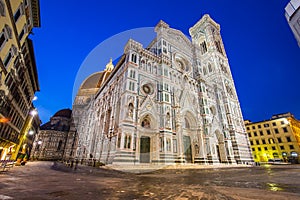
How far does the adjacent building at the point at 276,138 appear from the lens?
120ft

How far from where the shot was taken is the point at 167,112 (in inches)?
706

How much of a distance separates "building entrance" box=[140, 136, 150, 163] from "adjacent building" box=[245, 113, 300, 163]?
132ft

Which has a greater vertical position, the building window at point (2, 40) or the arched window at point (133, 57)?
the arched window at point (133, 57)

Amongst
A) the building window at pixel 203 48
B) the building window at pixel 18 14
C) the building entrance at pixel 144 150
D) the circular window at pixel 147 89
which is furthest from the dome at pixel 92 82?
the building entrance at pixel 144 150

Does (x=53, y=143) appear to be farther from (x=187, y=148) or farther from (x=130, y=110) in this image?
(x=187, y=148)

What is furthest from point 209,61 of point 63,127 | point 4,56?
point 63,127

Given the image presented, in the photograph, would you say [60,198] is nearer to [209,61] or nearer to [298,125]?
[209,61]

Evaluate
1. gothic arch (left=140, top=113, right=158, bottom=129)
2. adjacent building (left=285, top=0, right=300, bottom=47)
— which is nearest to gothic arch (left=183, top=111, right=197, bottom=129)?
gothic arch (left=140, top=113, right=158, bottom=129)

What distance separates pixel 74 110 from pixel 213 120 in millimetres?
40669

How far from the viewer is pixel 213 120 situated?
23766 millimetres

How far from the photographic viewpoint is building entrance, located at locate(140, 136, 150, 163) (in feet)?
51.3

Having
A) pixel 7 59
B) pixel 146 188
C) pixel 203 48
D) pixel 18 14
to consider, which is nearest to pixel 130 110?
pixel 7 59

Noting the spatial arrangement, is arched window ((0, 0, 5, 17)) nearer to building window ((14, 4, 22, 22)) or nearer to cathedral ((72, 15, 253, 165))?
building window ((14, 4, 22, 22))

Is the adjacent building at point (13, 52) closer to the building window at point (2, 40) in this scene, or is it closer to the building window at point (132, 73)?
the building window at point (2, 40)
